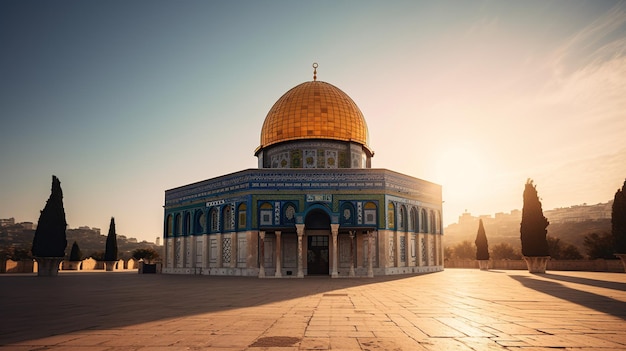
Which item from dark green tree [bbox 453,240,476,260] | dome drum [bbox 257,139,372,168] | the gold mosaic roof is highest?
the gold mosaic roof

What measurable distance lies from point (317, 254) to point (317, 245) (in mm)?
657

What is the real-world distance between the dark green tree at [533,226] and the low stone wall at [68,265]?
46163mm

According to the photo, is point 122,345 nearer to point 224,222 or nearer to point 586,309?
point 586,309

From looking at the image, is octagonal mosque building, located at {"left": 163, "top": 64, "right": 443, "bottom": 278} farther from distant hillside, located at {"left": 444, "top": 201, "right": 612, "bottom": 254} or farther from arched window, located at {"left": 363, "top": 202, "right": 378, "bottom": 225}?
distant hillside, located at {"left": 444, "top": 201, "right": 612, "bottom": 254}

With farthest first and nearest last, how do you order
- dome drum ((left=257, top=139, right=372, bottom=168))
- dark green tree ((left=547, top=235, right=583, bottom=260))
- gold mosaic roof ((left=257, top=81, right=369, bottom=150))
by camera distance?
dark green tree ((left=547, top=235, right=583, bottom=260)) < gold mosaic roof ((left=257, top=81, right=369, bottom=150)) < dome drum ((left=257, top=139, right=372, bottom=168))

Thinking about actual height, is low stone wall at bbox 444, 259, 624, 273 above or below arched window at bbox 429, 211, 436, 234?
below

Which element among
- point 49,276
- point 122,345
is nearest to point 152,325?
point 122,345

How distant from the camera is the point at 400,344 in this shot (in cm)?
693

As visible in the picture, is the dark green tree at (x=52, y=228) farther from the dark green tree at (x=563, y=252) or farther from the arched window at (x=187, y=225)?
the dark green tree at (x=563, y=252)

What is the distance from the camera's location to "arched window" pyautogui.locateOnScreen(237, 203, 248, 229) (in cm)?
3378

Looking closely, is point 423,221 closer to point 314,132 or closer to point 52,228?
point 314,132

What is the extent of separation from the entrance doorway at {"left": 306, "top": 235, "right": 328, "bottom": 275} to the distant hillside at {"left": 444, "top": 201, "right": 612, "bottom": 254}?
7029 centimetres

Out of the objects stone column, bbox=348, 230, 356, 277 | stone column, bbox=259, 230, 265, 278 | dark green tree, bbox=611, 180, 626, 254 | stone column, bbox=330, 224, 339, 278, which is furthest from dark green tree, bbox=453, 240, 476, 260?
stone column, bbox=259, 230, 265, 278

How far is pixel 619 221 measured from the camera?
99.7 ft
